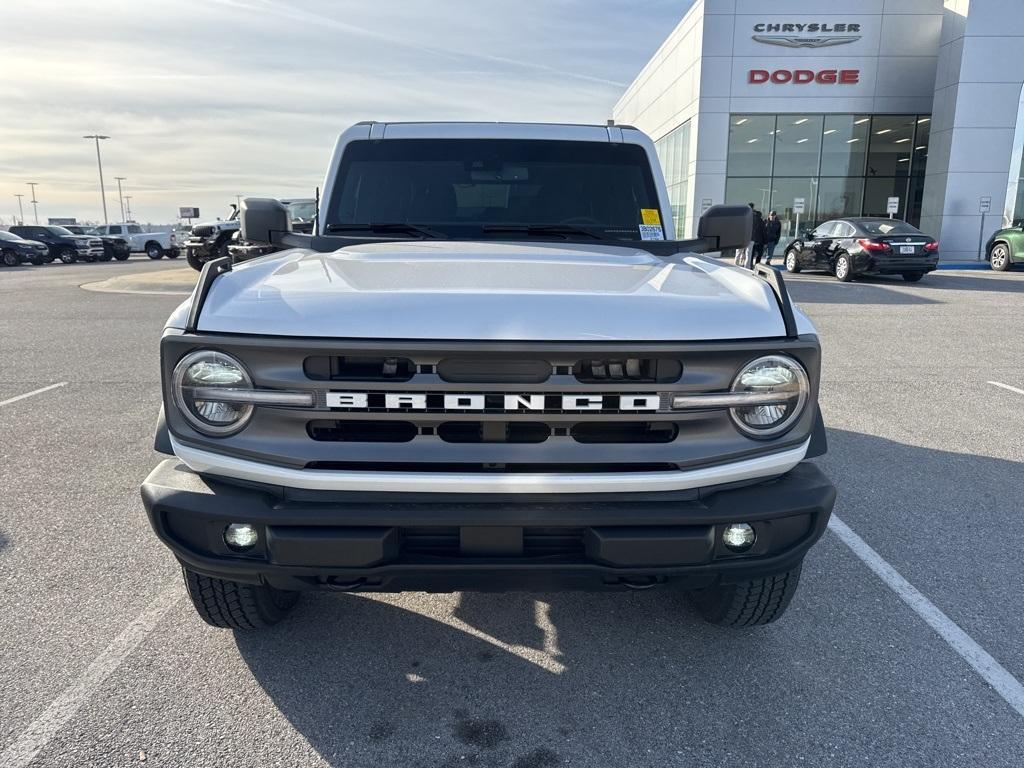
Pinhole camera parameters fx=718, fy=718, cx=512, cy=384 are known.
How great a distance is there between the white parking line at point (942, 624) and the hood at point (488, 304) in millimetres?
1514

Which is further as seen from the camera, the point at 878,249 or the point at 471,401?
the point at 878,249

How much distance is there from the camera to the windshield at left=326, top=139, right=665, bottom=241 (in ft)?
12.1

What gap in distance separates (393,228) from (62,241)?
38830 millimetres

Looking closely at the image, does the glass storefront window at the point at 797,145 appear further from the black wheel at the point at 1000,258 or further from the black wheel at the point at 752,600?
the black wheel at the point at 752,600

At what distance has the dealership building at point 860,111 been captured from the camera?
74.9 feet

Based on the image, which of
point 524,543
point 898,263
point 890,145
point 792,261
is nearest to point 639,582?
point 524,543

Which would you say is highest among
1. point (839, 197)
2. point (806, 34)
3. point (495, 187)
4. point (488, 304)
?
point (806, 34)

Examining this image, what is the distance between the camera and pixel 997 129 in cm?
2303

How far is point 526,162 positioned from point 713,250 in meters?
1.08

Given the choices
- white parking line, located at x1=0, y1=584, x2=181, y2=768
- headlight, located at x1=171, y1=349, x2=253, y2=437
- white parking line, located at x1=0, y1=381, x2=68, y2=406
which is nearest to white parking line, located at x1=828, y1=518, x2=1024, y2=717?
headlight, located at x1=171, y1=349, x2=253, y2=437

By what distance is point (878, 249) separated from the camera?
639 inches

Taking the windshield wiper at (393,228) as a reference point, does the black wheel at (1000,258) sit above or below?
below

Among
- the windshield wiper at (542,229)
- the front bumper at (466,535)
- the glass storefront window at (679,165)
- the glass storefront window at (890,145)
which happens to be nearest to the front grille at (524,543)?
the front bumper at (466,535)

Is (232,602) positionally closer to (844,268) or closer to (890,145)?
(844,268)
